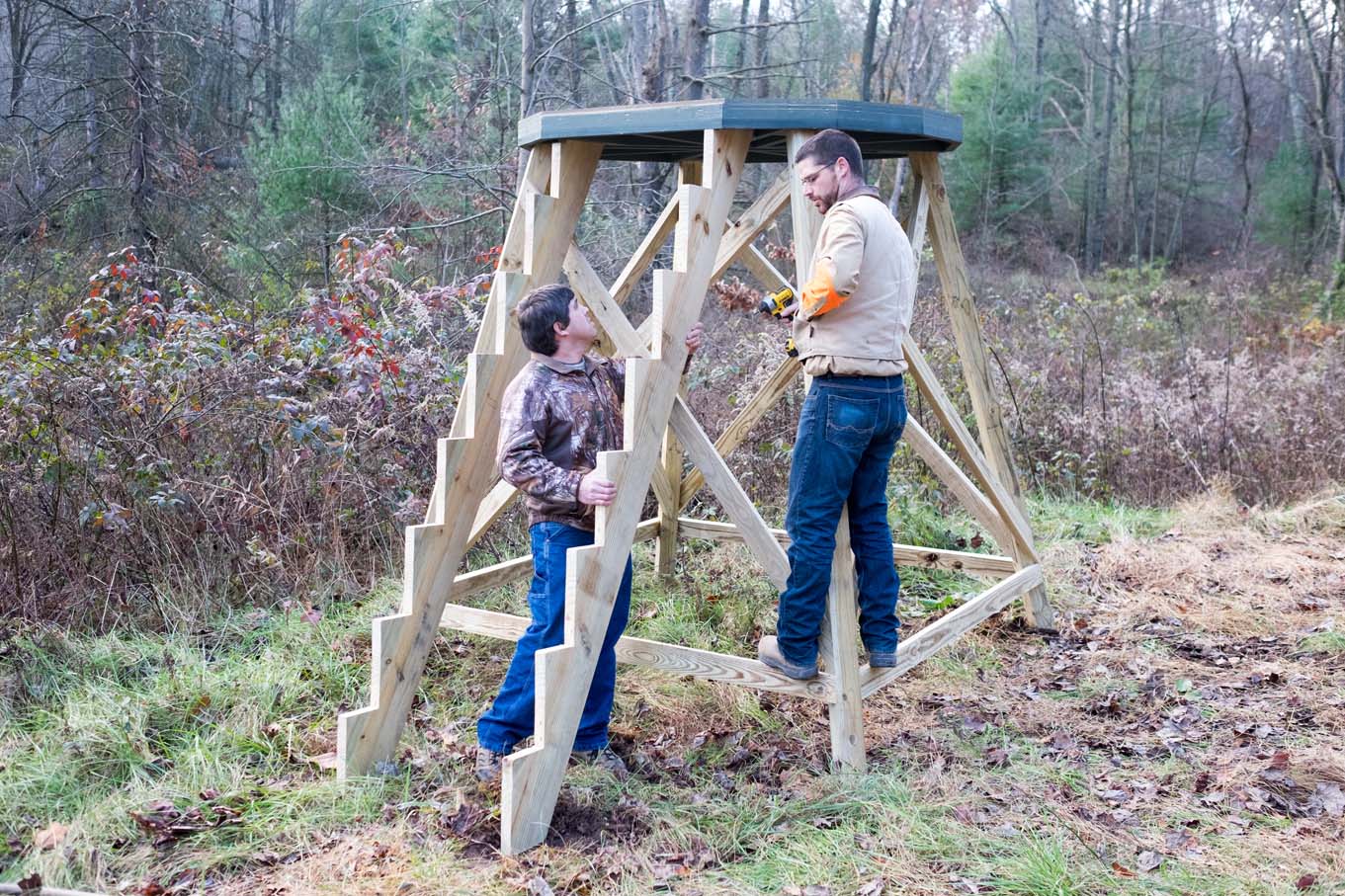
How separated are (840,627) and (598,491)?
3.84ft

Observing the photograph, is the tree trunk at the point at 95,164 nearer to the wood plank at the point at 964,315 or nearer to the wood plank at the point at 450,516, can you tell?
the wood plank at the point at 450,516

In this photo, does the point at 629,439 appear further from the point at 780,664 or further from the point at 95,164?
the point at 95,164

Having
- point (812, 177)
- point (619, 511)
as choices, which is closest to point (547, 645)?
point (619, 511)

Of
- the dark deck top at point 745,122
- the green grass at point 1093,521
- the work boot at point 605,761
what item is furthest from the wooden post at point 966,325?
the work boot at point 605,761

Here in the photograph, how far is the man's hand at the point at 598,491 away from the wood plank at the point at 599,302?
1041 millimetres

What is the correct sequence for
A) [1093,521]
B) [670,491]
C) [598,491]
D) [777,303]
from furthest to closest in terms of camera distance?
[1093,521] < [670,491] < [777,303] < [598,491]

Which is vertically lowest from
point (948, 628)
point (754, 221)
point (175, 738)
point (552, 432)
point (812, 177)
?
point (175, 738)

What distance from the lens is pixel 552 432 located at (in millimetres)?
4070

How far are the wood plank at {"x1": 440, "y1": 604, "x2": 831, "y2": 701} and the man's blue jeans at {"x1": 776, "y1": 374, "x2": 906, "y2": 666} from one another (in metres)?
0.10

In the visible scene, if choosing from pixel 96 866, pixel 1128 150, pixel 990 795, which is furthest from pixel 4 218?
pixel 1128 150

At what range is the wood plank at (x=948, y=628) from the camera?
179 inches

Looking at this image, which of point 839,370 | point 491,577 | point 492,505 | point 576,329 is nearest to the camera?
point 576,329

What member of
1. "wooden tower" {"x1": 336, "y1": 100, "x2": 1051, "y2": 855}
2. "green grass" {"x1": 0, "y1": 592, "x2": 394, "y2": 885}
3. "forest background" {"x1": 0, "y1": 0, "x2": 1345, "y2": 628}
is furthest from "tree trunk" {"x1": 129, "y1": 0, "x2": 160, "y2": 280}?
"wooden tower" {"x1": 336, "y1": 100, "x2": 1051, "y2": 855}

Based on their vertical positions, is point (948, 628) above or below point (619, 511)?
below
